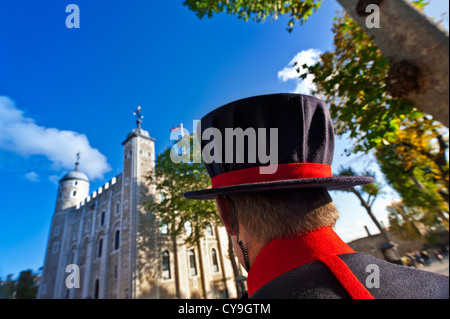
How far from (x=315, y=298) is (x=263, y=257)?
0.99ft

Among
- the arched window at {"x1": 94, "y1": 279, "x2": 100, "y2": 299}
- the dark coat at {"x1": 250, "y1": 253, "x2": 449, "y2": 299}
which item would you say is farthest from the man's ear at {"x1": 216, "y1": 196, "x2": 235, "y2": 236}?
the arched window at {"x1": 94, "y1": 279, "x2": 100, "y2": 299}

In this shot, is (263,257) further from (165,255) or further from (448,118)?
(165,255)

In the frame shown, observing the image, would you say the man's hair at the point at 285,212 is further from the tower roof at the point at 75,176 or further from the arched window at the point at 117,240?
the tower roof at the point at 75,176

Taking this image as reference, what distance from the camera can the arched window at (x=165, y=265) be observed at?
65.1 ft

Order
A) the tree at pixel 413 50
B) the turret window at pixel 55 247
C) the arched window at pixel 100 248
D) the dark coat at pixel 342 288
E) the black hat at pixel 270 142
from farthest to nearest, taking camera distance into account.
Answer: the turret window at pixel 55 247
the arched window at pixel 100 248
the tree at pixel 413 50
the black hat at pixel 270 142
the dark coat at pixel 342 288

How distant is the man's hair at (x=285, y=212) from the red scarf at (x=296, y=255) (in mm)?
44

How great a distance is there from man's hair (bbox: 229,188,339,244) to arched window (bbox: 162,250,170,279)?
73.1 ft

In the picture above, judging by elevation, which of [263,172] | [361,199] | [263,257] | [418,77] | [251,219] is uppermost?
[361,199]

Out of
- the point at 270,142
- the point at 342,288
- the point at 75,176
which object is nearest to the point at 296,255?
the point at 342,288

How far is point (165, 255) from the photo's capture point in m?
20.6

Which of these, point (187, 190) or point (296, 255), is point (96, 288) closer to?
point (187, 190)

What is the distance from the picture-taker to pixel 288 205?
117 cm

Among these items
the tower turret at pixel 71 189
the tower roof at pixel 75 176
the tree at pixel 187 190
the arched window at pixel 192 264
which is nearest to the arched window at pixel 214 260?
the arched window at pixel 192 264
